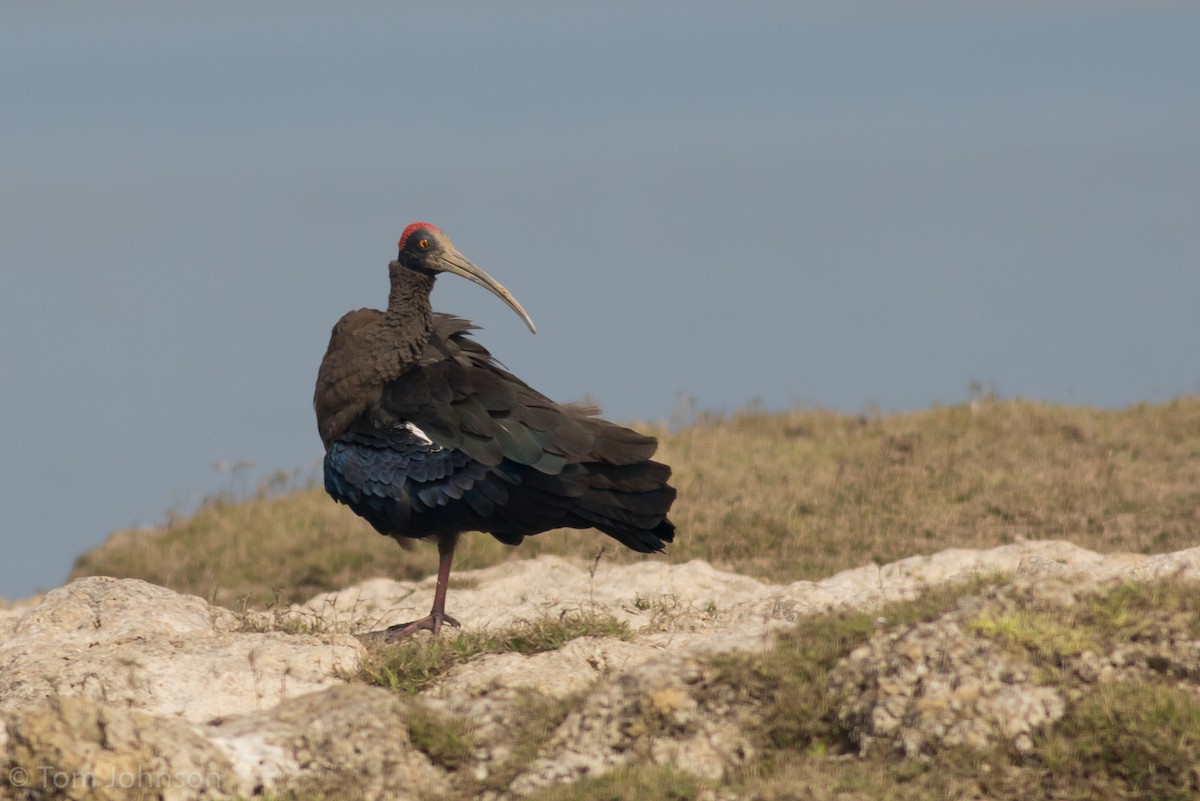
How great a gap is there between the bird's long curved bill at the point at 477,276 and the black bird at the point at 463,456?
69 cm

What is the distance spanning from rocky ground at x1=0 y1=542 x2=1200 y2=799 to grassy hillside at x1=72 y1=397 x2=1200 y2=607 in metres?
5.48

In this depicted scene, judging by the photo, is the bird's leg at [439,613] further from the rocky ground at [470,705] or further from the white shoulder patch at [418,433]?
the rocky ground at [470,705]

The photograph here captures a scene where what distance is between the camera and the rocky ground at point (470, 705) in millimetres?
6488

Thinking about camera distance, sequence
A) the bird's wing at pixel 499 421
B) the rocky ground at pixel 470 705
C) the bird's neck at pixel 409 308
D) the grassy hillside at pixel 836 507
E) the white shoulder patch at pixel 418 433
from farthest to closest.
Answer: the grassy hillside at pixel 836 507
the bird's neck at pixel 409 308
the white shoulder patch at pixel 418 433
the bird's wing at pixel 499 421
the rocky ground at pixel 470 705

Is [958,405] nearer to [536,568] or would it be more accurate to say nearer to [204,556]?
[536,568]

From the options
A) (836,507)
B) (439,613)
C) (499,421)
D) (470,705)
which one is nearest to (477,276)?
(499,421)

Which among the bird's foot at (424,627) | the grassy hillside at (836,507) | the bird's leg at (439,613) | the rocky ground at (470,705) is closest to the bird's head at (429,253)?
the bird's leg at (439,613)

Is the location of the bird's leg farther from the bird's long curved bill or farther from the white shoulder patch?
the bird's long curved bill

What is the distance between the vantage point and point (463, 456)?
32.2 ft

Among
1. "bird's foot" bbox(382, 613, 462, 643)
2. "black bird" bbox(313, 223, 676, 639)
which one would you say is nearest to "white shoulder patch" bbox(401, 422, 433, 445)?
Result: "black bird" bbox(313, 223, 676, 639)

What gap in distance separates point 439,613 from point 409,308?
7.35 ft

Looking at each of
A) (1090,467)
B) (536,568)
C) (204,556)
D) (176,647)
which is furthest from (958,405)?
(176,647)

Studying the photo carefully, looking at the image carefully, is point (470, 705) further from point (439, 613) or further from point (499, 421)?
point (499, 421)

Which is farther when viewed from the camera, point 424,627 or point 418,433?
point 418,433
